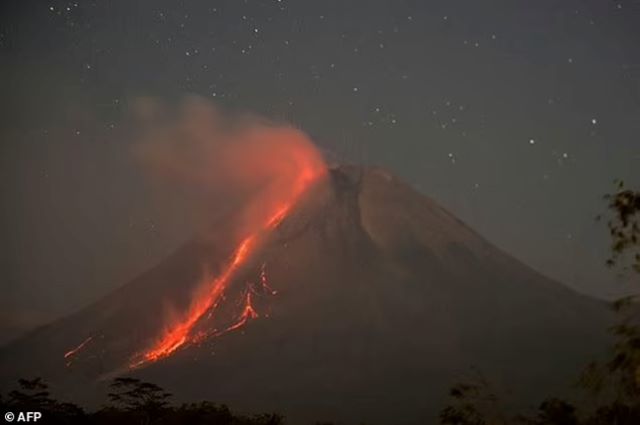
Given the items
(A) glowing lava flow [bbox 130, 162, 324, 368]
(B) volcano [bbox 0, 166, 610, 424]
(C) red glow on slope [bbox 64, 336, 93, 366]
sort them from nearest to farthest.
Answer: (B) volcano [bbox 0, 166, 610, 424] → (A) glowing lava flow [bbox 130, 162, 324, 368] → (C) red glow on slope [bbox 64, 336, 93, 366]

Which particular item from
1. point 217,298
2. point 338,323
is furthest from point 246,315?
point 338,323

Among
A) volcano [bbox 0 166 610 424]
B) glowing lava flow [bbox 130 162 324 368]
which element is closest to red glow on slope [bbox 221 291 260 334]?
glowing lava flow [bbox 130 162 324 368]

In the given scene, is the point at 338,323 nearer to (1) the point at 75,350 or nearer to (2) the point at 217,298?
(2) the point at 217,298

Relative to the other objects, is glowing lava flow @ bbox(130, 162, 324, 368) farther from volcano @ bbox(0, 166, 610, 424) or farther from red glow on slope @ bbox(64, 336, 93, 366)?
red glow on slope @ bbox(64, 336, 93, 366)

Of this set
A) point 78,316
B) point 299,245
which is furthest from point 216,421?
point 78,316

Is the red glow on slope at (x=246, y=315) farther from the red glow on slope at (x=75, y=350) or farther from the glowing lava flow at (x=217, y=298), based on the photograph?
the red glow on slope at (x=75, y=350)

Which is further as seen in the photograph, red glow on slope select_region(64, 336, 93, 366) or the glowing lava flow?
red glow on slope select_region(64, 336, 93, 366)
